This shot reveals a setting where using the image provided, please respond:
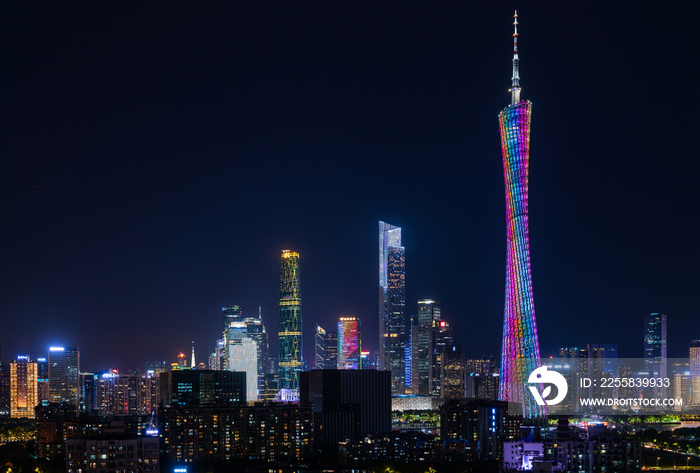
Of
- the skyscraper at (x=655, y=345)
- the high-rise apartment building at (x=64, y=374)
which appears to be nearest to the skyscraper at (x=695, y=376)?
the skyscraper at (x=655, y=345)

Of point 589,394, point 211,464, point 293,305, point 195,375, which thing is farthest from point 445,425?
point 293,305

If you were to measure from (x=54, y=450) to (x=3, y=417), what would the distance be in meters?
37.8

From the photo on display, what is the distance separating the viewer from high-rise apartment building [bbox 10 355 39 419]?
7356cm

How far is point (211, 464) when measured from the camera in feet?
109

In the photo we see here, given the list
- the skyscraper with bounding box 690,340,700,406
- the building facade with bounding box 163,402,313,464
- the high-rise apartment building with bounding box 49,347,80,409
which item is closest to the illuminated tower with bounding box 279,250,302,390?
the high-rise apartment building with bounding box 49,347,80,409

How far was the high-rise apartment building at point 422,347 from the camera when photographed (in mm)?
80688

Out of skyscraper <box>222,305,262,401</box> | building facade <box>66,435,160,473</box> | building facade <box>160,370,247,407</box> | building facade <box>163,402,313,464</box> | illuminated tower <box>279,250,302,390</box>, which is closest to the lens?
building facade <box>66,435,160,473</box>

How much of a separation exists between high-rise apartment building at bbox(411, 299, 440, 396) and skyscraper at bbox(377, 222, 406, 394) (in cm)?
171

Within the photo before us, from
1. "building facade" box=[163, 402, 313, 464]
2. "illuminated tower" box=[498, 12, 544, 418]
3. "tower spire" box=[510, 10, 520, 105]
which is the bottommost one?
"building facade" box=[163, 402, 313, 464]

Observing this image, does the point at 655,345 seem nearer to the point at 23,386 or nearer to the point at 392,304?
the point at 392,304

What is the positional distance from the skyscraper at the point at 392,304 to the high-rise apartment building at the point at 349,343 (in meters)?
2.69

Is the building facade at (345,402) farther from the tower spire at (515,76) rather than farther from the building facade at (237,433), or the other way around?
the tower spire at (515,76)

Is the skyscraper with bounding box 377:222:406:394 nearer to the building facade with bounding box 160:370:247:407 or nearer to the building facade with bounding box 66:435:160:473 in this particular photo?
the building facade with bounding box 160:370:247:407

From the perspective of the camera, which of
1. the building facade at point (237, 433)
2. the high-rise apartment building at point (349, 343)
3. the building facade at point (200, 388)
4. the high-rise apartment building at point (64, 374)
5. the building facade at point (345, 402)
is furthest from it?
the high-rise apartment building at point (349, 343)
